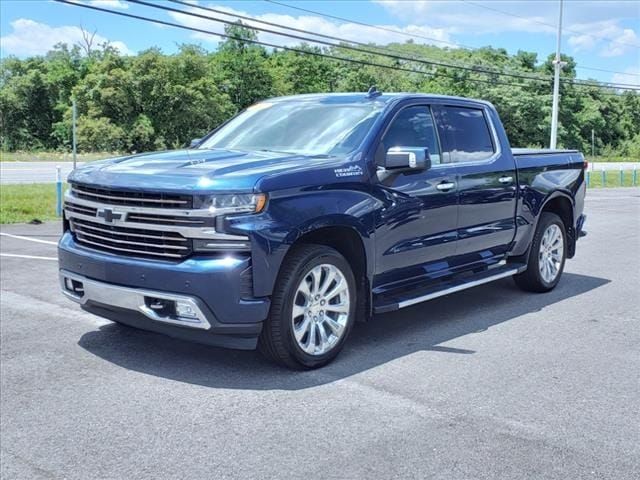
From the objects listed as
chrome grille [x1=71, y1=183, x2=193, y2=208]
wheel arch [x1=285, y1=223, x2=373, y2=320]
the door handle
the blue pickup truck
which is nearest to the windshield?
the blue pickup truck

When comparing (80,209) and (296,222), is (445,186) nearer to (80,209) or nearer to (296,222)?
(296,222)

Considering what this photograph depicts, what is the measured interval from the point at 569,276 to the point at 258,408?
225 inches

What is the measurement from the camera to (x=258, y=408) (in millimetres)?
4273

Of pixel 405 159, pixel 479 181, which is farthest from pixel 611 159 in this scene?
pixel 405 159

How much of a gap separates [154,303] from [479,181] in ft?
10.6

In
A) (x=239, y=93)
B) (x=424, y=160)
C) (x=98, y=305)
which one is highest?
(x=239, y=93)

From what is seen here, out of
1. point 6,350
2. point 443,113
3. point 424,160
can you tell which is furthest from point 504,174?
point 6,350

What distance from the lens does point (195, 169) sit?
15.6 feet

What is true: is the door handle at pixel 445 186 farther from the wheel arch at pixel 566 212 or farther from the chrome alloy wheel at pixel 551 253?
the wheel arch at pixel 566 212

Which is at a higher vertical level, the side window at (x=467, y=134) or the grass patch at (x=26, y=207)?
the side window at (x=467, y=134)

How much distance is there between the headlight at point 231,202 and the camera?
14.5ft

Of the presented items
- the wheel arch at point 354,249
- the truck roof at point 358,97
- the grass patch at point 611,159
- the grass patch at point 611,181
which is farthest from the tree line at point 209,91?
the wheel arch at point 354,249

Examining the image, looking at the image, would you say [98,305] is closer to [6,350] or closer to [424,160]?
[6,350]

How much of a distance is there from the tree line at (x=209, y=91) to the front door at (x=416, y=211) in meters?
41.5
